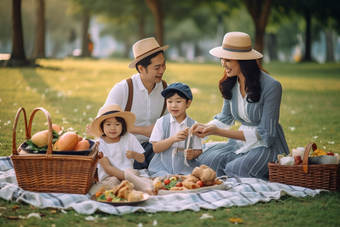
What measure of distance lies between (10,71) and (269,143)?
552 inches

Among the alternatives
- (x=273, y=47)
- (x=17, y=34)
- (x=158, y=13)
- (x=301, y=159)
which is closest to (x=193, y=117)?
(x=301, y=159)

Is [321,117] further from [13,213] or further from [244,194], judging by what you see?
[13,213]

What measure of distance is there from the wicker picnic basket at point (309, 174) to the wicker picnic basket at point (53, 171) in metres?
2.10

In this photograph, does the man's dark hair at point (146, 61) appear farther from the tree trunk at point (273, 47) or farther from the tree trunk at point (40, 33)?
the tree trunk at point (273, 47)

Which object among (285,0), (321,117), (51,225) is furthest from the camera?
(285,0)

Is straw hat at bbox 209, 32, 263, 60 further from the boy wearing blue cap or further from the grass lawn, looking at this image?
the grass lawn

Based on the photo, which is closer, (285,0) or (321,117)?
(321,117)

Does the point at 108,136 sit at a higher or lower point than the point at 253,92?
lower

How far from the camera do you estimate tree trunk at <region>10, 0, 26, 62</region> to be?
18.2 m

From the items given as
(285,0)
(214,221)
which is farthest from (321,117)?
(285,0)

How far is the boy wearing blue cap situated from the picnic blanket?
672 mm

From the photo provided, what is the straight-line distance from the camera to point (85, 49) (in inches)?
1507

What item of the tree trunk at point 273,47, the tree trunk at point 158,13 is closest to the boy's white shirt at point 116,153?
the tree trunk at point 158,13

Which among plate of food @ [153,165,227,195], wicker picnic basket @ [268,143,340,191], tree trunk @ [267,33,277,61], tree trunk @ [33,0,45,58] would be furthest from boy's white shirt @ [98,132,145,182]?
tree trunk @ [267,33,277,61]
